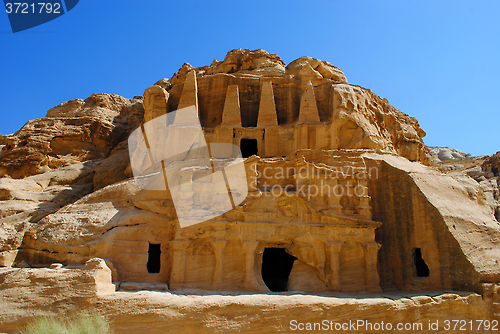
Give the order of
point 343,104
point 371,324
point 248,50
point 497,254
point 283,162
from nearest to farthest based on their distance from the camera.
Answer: point 371,324 → point 497,254 → point 283,162 → point 343,104 → point 248,50

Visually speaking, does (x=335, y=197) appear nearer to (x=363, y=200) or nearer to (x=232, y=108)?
(x=363, y=200)

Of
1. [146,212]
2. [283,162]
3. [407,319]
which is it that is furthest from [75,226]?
[407,319]

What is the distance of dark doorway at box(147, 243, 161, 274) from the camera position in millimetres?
18656

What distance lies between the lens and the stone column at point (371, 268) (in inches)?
669

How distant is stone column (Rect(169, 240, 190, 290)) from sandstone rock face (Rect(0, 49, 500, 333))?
0.05 metres

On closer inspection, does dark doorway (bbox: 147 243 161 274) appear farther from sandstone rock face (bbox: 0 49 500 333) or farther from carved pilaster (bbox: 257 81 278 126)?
carved pilaster (bbox: 257 81 278 126)

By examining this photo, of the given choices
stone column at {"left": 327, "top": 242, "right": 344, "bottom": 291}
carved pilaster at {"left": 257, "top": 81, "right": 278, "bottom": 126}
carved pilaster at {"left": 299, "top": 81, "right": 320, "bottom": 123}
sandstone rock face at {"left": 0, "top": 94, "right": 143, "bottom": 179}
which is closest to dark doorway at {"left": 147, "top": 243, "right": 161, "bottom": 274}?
stone column at {"left": 327, "top": 242, "right": 344, "bottom": 291}

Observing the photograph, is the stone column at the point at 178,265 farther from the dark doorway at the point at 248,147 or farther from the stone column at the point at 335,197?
the dark doorway at the point at 248,147

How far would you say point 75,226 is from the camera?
17719 mm

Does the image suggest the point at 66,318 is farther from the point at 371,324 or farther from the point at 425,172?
the point at 425,172

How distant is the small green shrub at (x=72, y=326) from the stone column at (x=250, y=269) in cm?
583

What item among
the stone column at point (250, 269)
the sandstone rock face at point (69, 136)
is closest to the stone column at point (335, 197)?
the stone column at point (250, 269)

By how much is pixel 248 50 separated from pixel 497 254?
23.7 m

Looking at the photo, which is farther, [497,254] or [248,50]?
[248,50]
